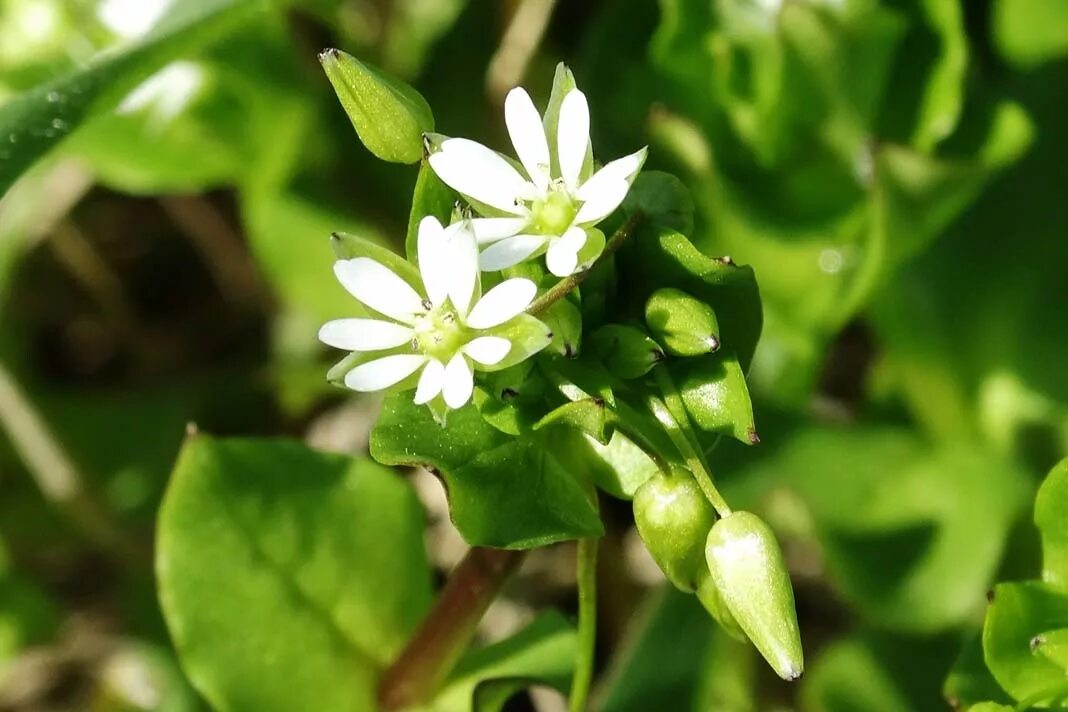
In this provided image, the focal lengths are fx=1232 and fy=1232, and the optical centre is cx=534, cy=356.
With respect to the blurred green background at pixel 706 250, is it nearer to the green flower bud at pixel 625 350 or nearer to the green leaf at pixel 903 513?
the green leaf at pixel 903 513

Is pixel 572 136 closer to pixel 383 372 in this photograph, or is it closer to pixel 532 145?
pixel 532 145

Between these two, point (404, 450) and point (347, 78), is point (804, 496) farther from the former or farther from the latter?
point (347, 78)

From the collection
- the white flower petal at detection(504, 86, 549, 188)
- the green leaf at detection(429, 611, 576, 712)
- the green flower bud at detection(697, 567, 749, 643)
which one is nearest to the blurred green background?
the green leaf at detection(429, 611, 576, 712)

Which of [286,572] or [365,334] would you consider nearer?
[365,334]

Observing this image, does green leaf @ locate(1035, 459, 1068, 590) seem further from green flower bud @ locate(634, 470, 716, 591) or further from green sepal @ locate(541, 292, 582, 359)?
green sepal @ locate(541, 292, 582, 359)

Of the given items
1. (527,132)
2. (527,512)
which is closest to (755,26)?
(527,132)

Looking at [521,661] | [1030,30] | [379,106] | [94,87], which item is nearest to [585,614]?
[521,661]
